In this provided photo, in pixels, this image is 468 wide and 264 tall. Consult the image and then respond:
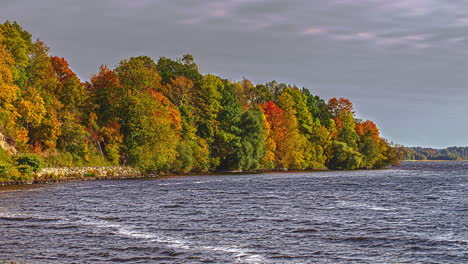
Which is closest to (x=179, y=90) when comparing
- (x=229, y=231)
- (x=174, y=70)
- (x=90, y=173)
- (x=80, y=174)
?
(x=174, y=70)

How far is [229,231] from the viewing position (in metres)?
27.8

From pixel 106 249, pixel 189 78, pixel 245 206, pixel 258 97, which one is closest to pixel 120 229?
pixel 106 249

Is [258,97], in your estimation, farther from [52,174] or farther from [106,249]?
[106,249]

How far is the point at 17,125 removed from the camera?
2995 inches

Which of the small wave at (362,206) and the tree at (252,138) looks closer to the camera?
the small wave at (362,206)

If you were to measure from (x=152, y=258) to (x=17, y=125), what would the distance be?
62721 millimetres

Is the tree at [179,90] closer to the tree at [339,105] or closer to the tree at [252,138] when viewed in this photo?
the tree at [252,138]

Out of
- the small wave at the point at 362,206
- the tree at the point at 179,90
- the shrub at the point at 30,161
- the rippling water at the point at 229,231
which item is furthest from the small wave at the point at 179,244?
the tree at the point at 179,90

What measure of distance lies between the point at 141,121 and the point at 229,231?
6740 centimetres

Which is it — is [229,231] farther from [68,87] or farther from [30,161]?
[68,87]

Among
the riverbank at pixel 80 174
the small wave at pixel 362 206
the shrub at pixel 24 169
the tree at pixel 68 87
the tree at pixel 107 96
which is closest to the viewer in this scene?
the small wave at pixel 362 206

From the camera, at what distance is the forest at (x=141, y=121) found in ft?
249

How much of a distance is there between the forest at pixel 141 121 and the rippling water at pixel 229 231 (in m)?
31.7

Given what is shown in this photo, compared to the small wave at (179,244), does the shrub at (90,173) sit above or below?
above
